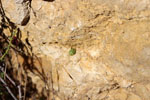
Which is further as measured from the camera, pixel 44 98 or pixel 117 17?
pixel 44 98

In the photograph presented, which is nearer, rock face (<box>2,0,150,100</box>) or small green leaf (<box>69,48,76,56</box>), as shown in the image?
rock face (<box>2,0,150,100</box>)

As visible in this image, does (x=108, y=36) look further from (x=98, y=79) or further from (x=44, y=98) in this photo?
(x=44, y=98)

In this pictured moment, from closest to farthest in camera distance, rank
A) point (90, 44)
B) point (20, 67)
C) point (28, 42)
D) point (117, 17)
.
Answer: point (117, 17)
point (90, 44)
point (28, 42)
point (20, 67)

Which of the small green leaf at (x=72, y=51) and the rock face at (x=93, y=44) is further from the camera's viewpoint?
the small green leaf at (x=72, y=51)

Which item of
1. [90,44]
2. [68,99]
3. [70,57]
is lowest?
[68,99]

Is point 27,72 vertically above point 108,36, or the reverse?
Result: point 108,36

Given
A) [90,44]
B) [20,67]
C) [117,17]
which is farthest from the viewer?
[20,67]

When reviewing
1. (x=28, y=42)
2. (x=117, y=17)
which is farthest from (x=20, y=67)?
(x=117, y=17)

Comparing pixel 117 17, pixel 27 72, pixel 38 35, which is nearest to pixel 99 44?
pixel 117 17
